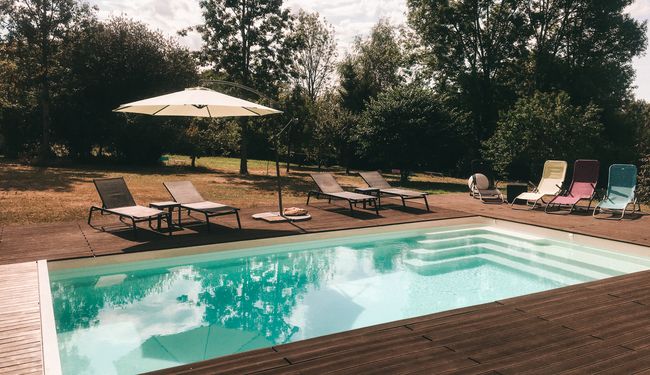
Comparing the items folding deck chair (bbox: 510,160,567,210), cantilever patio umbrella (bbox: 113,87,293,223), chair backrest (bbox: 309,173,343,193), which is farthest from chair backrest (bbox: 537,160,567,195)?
cantilever patio umbrella (bbox: 113,87,293,223)

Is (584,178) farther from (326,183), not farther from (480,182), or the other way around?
(326,183)

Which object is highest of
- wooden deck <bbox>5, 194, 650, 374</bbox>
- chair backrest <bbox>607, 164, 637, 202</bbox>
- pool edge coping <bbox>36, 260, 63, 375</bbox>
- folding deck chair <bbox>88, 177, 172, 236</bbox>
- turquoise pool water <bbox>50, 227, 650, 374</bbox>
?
chair backrest <bbox>607, 164, 637, 202</bbox>

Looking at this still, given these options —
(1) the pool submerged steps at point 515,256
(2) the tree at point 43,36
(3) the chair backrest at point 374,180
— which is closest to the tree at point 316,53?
(2) the tree at point 43,36

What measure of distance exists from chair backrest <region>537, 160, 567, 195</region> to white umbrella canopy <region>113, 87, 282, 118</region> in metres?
8.24

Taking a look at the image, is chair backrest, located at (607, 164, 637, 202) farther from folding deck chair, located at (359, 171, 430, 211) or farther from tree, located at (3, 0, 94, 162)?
tree, located at (3, 0, 94, 162)

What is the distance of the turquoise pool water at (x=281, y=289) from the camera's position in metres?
5.24

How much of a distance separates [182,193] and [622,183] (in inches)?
429

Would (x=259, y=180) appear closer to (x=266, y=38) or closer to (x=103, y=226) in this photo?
(x=266, y=38)

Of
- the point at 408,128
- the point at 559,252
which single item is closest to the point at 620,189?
the point at 559,252

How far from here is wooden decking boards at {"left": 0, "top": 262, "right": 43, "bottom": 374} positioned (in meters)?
3.52

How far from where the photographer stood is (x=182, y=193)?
939cm

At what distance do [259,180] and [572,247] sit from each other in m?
15.5

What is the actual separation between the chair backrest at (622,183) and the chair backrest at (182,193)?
10.2 meters

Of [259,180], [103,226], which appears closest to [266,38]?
[259,180]
